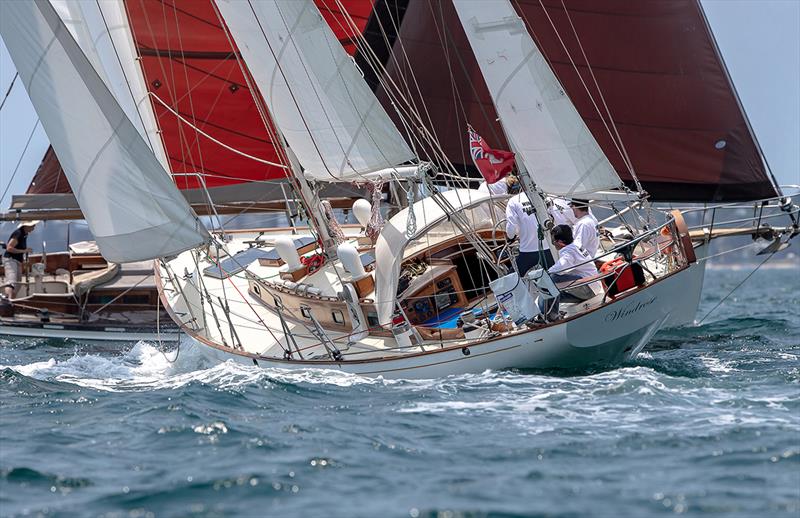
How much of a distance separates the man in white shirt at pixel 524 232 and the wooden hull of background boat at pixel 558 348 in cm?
132

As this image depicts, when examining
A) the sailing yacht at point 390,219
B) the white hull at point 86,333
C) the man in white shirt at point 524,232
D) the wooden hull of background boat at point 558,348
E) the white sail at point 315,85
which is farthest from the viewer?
the white hull at point 86,333

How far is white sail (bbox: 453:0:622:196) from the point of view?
11453 mm

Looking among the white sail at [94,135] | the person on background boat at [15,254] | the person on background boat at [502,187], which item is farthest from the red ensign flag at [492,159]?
the person on background boat at [15,254]

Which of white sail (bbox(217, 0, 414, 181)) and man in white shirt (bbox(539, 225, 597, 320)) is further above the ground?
white sail (bbox(217, 0, 414, 181))

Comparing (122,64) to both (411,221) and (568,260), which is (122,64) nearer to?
(411,221)

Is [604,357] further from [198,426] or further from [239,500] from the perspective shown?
[239,500]

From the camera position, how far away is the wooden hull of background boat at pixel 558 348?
10.8 m

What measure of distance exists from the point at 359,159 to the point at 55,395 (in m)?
4.23

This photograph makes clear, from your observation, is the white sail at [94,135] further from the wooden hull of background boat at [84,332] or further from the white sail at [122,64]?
the wooden hull of background boat at [84,332]

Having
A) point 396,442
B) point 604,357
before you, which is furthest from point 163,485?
point 604,357

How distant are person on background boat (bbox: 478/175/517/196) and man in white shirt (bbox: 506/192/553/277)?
661 mm

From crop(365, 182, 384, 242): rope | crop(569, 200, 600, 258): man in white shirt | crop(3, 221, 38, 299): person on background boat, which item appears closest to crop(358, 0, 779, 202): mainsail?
crop(365, 182, 384, 242): rope

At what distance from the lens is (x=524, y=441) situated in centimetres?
833

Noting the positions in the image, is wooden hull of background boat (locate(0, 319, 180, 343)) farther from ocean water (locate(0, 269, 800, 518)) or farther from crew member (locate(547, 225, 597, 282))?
crew member (locate(547, 225, 597, 282))
